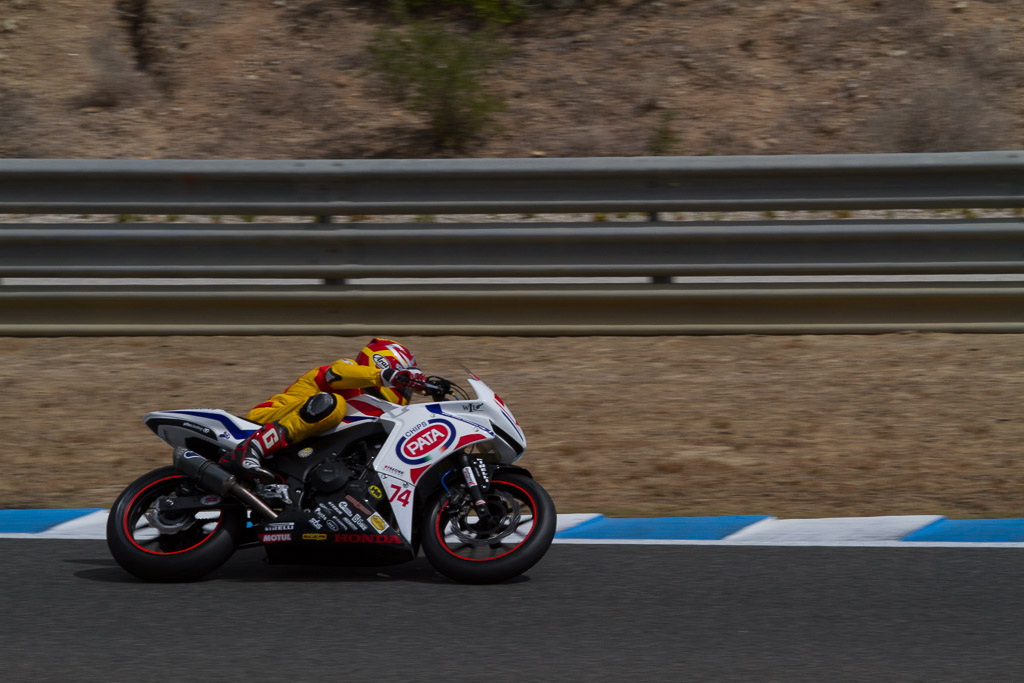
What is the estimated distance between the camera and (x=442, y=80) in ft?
41.9

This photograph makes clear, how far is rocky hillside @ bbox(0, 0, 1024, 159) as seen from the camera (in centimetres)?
1281

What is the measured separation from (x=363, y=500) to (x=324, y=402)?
1.51 feet

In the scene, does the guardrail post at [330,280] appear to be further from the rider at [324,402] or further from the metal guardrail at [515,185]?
the rider at [324,402]

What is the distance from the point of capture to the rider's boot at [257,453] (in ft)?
18.5

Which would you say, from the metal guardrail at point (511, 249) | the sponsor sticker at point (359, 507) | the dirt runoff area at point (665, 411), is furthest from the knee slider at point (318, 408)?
the metal guardrail at point (511, 249)

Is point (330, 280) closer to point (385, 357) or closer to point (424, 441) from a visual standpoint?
point (385, 357)

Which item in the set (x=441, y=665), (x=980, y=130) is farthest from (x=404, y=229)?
(x=980, y=130)

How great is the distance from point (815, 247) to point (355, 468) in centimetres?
438

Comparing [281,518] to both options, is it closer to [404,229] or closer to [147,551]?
[147,551]

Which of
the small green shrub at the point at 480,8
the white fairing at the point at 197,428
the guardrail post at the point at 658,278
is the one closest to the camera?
the white fairing at the point at 197,428

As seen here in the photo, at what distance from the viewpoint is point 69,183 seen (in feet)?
30.2

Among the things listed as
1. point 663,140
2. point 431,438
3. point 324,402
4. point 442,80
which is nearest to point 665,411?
point 431,438

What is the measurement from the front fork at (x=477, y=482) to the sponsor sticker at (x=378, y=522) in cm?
39

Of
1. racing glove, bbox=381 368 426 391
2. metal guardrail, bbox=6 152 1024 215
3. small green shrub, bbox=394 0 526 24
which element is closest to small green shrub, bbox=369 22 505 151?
small green shrub, bbox=394 0 526 24
